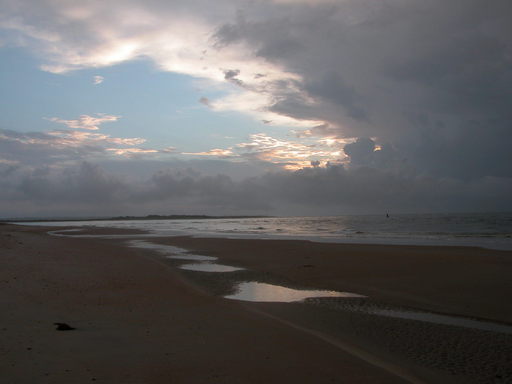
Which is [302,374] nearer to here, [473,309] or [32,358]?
[32,358]

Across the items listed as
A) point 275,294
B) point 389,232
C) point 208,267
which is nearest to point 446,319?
point 275,294

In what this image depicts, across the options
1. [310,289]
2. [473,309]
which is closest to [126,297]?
[310,289]

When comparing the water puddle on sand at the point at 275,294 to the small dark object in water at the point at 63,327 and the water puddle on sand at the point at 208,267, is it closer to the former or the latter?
the water puddle on sand at the point at 208,267

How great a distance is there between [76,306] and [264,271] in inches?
424

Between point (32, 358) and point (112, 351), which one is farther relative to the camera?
point (112, 351)

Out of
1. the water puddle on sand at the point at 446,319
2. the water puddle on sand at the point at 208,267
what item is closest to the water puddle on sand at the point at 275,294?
the water puddle on sand at the point at 446,319

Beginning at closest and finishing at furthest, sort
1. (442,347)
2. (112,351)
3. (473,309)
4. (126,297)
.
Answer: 1. (112,351)
2. (442,347)
3. (473,309)
4. (126,297)

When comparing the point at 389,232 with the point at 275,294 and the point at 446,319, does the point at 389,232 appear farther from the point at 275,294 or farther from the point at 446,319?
the point at 446,319

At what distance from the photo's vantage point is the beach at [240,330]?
634 cm

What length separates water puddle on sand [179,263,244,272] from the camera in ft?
67.3

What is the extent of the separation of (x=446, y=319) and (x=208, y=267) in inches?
538

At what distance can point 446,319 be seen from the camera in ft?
35.0

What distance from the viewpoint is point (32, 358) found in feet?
20.7

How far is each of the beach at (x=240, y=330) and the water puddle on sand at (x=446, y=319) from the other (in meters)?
0.28
